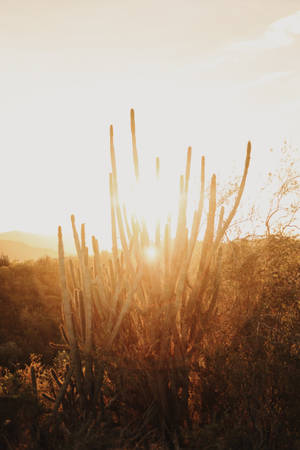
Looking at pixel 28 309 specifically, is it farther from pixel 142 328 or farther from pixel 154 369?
pixel 154 369

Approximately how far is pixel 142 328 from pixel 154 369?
1.66 ft

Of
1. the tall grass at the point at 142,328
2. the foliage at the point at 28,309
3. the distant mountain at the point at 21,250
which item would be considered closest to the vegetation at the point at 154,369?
the tall grass at the point at 142,328

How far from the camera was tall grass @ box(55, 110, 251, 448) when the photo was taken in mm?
4195

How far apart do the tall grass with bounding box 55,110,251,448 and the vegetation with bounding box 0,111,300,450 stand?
12mm

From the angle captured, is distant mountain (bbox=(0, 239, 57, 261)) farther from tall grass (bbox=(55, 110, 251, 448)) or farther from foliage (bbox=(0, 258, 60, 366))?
tall grass (bbox=(55, 110, 251, 448))

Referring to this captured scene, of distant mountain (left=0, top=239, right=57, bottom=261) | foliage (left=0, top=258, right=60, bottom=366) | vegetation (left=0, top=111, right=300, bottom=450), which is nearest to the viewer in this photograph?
vegetation (left=0, top=111, right=300, bottom=450)

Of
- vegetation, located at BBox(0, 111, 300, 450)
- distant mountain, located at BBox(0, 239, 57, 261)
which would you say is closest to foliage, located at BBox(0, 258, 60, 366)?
vegetation, located at BBox(0, 111, 300, 450)

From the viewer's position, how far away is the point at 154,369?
4203 mm

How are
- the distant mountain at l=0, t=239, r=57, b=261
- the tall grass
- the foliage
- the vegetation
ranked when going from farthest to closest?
the distant mountain at l=0, t=239, r=57, b=261
the foliage
the tall grass
the vegetation

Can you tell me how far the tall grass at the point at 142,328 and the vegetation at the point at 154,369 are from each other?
12 mm

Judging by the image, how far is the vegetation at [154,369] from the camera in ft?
13.1

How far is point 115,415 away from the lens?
14.8 ft

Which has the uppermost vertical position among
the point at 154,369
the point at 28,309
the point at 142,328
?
the point at 142,328

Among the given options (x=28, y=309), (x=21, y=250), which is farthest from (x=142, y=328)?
(x=21, y=250)
